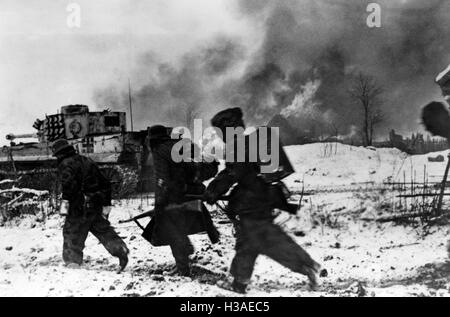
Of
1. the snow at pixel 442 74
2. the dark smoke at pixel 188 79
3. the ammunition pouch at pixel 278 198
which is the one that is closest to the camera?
the ammunition pouch at pixel 278 198

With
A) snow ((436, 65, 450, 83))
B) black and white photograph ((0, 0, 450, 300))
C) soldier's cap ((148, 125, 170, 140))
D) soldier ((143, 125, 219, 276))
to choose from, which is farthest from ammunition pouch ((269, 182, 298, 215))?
snow ((436, 65, 450, 83))

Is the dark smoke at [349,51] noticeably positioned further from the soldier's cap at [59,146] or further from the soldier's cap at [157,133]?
the soldier's cap at [59,146]

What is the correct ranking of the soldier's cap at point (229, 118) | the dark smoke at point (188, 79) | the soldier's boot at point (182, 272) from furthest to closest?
the dark smoke at point (188, 79)
the soldier's boot at point (182, 272)
the soldier's cap at point (229, 118)

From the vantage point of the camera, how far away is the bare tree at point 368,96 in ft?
21.3

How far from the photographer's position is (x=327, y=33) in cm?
649

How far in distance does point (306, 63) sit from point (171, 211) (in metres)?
2.78

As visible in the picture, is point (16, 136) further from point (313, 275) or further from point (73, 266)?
point (313, 275)

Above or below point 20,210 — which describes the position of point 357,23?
above

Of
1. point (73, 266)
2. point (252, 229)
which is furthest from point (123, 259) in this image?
point (252, 229)

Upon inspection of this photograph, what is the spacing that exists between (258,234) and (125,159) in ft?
20.1

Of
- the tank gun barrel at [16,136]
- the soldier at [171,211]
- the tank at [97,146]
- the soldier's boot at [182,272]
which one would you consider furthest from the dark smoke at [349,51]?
the tank gun barrel at [16,136]

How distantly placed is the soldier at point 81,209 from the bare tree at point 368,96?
3.55 metres
